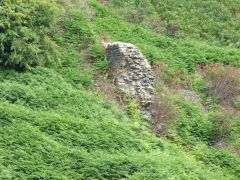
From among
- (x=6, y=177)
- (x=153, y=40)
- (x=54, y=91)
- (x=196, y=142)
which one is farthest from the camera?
(x=153, y=40)

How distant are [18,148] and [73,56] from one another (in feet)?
22.5

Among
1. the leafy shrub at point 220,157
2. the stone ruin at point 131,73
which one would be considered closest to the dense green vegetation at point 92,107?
the leafy shrub at point 220,157

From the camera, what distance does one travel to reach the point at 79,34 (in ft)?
46.5

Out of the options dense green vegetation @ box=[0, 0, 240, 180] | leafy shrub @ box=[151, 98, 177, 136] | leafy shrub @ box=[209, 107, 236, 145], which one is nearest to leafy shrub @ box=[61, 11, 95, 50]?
dense green vegetation @ box=[0, 0, 240, 180]

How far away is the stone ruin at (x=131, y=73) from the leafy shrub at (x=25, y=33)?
2.67 metres

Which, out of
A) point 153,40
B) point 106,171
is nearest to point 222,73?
point 153,40

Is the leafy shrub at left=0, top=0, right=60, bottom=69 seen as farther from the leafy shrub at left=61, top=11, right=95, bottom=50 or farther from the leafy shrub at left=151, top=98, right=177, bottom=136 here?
the leafy shrub at left=151, top=98, right=177, bottom=136

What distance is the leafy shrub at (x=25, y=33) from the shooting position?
981 centimetres

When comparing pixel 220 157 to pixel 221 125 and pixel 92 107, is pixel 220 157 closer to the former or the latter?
pixel 221 125

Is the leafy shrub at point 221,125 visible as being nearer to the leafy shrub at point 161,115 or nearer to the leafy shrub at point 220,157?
the leafy shrub at point 220,157

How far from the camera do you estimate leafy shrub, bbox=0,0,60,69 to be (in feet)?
32.2

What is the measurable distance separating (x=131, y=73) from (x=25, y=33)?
449 cm

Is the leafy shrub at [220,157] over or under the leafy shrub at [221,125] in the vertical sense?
under

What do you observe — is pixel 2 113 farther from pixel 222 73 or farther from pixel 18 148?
pixel 222 73
